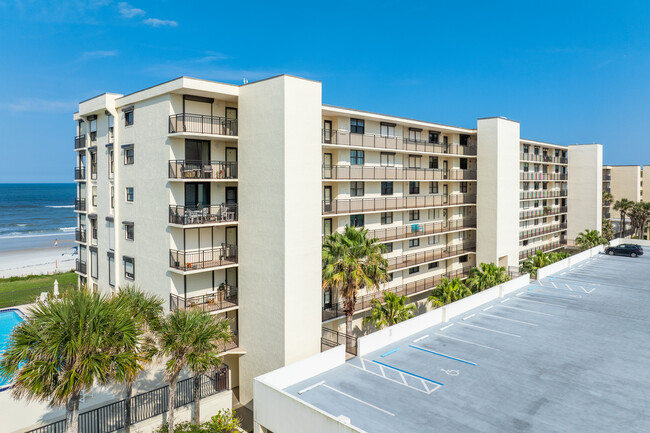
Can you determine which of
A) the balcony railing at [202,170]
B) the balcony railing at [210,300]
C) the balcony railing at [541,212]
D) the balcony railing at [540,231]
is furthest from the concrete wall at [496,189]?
the balcony railing at [210,300]

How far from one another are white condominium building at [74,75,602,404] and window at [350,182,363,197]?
0.08 m

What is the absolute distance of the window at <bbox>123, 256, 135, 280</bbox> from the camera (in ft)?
95.9

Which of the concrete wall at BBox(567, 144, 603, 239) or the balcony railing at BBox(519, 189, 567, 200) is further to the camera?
the concrete wall at BBox(567, 144, 603, 239)

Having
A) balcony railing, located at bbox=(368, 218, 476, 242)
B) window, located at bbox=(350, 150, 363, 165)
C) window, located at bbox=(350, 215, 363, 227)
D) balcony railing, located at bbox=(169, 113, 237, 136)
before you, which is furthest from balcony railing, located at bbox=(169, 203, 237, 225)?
balcony railing, located at bbox=(368, 218, 476, 242)

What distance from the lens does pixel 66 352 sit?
568 inches

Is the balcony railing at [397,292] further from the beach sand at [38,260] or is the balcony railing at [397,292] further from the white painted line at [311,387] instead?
the beach sand at [38,260]

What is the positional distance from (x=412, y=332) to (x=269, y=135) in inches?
543

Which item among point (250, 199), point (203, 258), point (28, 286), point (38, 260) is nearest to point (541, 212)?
point (250, 199)

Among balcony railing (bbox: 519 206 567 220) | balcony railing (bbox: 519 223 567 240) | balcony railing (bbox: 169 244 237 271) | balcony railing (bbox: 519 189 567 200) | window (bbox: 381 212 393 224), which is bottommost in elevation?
balcony railing (bbox: 519 223 567 240)

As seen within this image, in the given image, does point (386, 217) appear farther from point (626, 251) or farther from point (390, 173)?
point (626, 251)

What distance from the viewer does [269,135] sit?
2389cm

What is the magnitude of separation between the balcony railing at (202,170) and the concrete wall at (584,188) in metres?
56.6

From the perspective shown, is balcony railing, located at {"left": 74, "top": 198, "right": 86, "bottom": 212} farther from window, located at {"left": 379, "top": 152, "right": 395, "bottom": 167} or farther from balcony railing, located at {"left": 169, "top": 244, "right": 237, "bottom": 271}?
window, located at {"left": 379, "top": 152, "right": 395, "bottom": 167}

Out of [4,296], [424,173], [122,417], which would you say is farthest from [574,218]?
[4,296]
